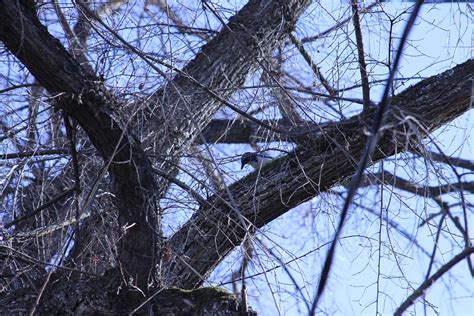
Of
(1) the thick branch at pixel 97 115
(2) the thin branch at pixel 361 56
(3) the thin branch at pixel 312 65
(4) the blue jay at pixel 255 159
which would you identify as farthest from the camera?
(4) the blue jay at pixel 255 159

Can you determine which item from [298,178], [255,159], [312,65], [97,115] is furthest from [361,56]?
[97,115]

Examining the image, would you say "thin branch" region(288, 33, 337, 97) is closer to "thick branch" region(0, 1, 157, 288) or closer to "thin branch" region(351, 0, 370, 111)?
"thin branch" region(351, 0, 370, 111)

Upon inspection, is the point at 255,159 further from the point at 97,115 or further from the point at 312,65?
the point at 97,115

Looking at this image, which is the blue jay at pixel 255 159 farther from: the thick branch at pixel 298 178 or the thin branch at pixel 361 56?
the thin branch at pixel 361 56

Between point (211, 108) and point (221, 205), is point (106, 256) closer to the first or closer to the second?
point (221, 205)

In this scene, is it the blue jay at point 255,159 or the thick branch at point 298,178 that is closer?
the thick branch at point 298,178

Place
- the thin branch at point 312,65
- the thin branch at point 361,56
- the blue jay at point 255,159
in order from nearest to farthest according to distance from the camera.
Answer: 1. the thin branch at point 361,56
2. the thin branch at point 312,65
3. the blue jay at point 255,159

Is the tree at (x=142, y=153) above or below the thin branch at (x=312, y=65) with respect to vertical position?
below

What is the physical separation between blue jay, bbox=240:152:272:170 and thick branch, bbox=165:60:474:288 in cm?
21

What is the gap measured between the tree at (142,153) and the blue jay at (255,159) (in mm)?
100

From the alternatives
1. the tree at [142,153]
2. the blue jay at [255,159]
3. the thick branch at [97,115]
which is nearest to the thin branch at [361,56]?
the tree at [142,153]

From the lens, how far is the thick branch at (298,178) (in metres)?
3.72

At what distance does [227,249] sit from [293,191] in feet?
1.29

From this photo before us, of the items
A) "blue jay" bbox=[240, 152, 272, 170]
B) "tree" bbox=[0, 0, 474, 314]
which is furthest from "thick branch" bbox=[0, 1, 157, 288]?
"blue jay" bbox=[240, 152, 272, 170]
